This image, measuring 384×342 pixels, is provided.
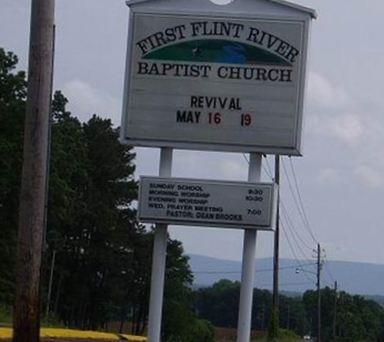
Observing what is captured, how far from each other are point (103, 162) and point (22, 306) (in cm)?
7337

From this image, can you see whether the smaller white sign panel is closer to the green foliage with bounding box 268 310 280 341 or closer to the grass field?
the grass field

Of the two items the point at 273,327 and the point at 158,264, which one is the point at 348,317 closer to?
the point at 273,327

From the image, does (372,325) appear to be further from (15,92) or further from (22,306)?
(22,306)

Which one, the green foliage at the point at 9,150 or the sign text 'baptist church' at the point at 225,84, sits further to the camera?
the green foliage at the point at 9,150

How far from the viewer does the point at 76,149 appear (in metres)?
62.7

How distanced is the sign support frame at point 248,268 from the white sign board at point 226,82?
305mm

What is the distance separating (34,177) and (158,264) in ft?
9.25

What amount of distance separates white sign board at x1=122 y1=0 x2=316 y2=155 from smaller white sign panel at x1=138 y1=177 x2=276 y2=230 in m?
0.53

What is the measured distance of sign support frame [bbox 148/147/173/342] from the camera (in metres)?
13.8

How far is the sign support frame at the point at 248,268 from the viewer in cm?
1353

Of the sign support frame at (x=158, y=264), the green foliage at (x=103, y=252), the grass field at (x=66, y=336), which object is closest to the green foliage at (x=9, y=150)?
the green foliage at (x=103, y=252)

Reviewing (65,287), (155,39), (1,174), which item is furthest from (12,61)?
(155,39)

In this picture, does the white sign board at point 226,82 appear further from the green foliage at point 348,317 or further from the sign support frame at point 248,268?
the green foliage at point 348,317

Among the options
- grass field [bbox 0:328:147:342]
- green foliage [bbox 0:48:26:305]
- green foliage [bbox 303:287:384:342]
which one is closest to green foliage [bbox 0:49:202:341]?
green foliage [bbox 0:48:26:305]
